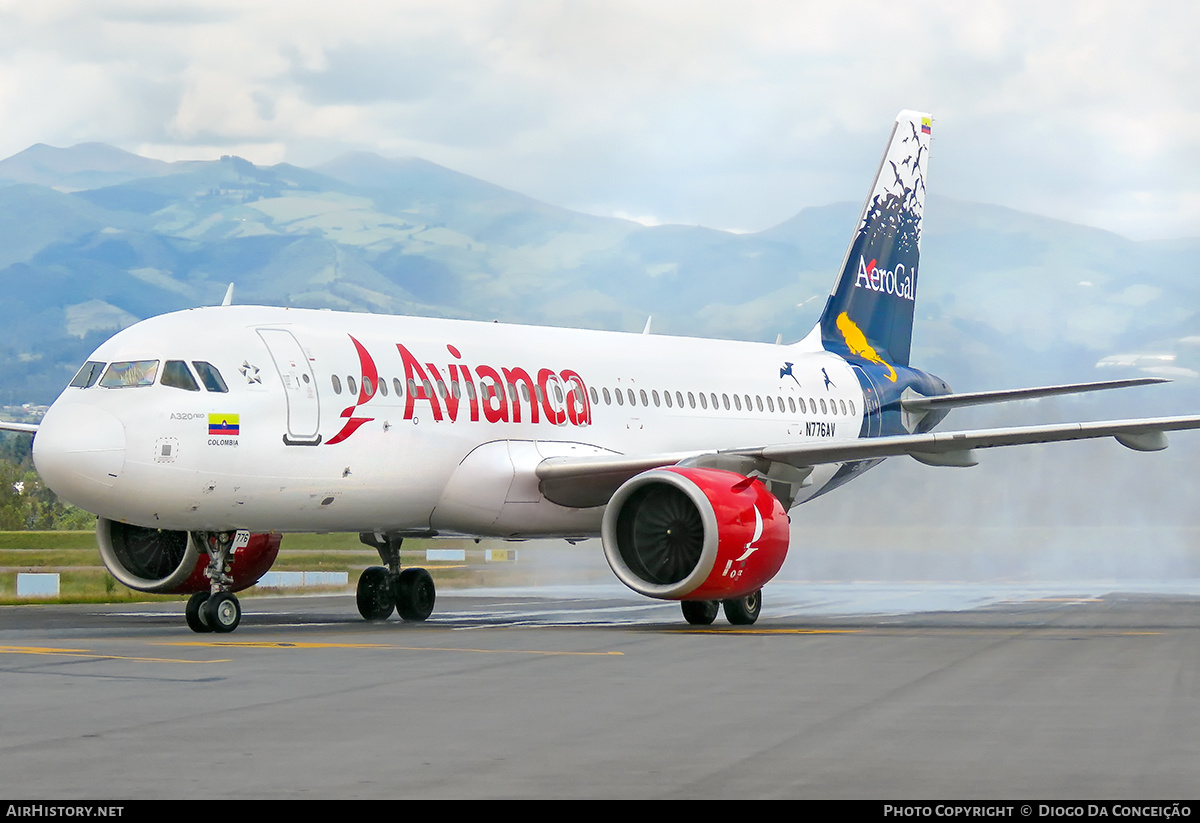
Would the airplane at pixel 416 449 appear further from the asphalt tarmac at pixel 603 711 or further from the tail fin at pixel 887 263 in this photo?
the tail fin at pixel 887 263

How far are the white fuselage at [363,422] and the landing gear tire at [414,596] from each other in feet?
3.22

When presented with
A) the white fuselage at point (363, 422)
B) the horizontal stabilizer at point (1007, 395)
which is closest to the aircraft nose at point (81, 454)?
the white fuselage at point (363, 422)

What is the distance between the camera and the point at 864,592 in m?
32.9

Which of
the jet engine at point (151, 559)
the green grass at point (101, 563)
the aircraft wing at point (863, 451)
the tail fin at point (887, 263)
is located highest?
the tail fin at point (887, 263)

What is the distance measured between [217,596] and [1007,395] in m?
13.8

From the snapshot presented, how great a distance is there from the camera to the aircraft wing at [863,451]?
68.5ft

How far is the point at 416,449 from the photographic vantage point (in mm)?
21094

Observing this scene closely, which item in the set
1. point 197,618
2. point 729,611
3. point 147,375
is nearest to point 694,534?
point 729,611

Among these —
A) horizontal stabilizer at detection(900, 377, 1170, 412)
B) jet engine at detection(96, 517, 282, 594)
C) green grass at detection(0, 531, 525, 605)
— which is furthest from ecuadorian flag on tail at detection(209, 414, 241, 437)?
horizontal stabilizer at detection(900, 377, 1170, 412)

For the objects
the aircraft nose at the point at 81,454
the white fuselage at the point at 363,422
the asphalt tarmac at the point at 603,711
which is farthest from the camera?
the white fuselage at the point at 363,422

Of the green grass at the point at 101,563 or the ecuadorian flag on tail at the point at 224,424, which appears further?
the green grass at the point at 101,563

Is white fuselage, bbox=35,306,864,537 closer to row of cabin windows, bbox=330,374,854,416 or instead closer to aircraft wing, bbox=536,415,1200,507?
row of cabin windows, bbox=330,374,854,416

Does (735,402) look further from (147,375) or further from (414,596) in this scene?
(147,375)

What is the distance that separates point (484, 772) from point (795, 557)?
1413 inches
